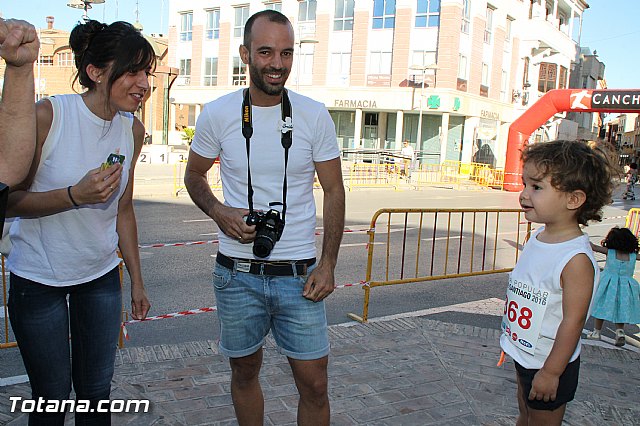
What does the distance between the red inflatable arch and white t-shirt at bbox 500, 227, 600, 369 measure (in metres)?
16.2

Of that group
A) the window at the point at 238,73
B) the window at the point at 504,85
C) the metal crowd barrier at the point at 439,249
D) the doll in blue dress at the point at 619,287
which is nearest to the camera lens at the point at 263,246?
the metal crowd barrier at the point at 439,249

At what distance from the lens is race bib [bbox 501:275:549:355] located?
8.56 ft

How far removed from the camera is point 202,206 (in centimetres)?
284

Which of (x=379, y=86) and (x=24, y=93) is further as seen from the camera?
(x=379, y=86)

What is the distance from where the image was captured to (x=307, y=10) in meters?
40.5

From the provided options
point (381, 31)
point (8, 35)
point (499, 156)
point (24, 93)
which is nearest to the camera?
point (8, 35)

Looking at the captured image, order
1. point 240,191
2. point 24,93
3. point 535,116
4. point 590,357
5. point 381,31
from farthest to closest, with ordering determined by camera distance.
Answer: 1. point 381,31
2. point 535,116
3. point 590,357
4. point 240,191
5. point 24,93

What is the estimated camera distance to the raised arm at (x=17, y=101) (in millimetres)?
1777

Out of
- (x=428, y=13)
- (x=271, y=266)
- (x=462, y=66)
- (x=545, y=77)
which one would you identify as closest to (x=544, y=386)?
(x=271, y=266)

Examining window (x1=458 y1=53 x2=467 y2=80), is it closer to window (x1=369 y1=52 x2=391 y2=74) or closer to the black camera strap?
window (x1=369 y1=52 x2=391 y2=74)

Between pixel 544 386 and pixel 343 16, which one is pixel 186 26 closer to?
pixel 343 16

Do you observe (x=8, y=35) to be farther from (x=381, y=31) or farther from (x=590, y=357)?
(x=381, y=31)

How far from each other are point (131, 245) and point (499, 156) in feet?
144

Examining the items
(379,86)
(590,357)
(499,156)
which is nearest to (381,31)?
(379,86)
